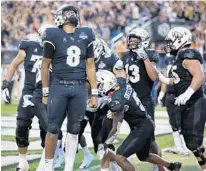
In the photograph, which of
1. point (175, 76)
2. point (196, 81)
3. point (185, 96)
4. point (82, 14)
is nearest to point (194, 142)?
point (185, 96)

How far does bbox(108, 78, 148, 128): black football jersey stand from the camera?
5391 millimetres

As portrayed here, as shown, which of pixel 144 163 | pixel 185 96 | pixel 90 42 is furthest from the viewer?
pixel 144 163

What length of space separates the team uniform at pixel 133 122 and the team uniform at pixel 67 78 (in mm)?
307

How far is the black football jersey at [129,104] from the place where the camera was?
5391mm

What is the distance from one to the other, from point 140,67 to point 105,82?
3.04 ft

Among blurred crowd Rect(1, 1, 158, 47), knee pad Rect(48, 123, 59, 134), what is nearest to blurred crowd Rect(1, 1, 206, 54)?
blurred crowd Rect(1, 1, 158, 47)

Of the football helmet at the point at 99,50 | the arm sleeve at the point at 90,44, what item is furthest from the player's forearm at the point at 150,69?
the arm sleeve at the point at 90,44

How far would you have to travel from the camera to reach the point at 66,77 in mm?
5414

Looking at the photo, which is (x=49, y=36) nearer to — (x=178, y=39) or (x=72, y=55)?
(x=72, y=55)

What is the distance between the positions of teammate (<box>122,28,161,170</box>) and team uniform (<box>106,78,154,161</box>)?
29.7 inches

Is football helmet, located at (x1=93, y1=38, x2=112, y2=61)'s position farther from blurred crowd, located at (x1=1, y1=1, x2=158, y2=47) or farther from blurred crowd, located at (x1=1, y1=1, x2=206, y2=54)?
blurred crowd, located at (x1=1, y1=1, x2=158, y2=47)

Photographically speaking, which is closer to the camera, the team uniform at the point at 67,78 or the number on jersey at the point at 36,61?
the team uniform at the point at 67,78

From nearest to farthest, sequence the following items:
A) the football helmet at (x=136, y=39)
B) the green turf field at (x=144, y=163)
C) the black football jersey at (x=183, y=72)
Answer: the black football jersey at (x=183, y=72)
the football helmet at (x=136, y=39)
the green turf field at (x=144, y=163)

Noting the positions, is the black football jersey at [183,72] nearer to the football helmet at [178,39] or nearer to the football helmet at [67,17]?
the football helmet at [178,39]
